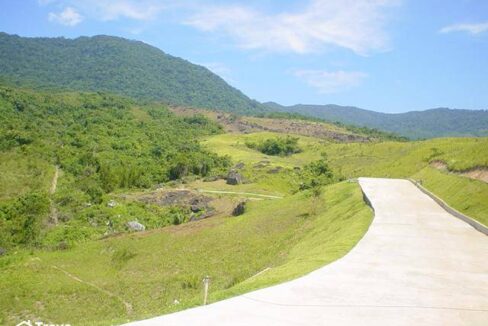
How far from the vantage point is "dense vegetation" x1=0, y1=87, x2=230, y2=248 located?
6141 cm

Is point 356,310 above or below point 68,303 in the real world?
above

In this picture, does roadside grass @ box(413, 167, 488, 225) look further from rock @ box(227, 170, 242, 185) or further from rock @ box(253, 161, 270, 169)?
rock @ box(253, 161, 270, 169)

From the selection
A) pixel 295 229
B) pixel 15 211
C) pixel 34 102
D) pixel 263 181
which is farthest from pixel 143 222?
pixel 34 102

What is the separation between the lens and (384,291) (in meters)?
12.9

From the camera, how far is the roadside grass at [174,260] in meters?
24.8

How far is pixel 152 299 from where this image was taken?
86.4ft

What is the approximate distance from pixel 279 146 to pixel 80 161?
216 ft

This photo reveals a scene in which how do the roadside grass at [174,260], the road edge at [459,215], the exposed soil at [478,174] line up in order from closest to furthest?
the road edge at [459,215] < the roadside grass at [174,260] < the exposed soil at [478,174]

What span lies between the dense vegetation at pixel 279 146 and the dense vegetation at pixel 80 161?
76.2ft

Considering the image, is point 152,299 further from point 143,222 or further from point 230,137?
point 230,137

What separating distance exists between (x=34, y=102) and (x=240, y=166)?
8265 centimetres

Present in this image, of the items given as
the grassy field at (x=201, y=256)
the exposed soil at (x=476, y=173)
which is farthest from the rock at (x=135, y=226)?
the exposed soil at (x=476, y=173)

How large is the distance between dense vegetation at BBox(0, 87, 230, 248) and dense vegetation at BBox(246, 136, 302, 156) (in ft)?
76.2

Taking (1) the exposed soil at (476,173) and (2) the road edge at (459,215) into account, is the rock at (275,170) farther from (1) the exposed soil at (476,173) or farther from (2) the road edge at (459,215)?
(2) the road edge at (459,215)
